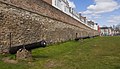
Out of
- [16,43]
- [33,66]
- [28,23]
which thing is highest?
[28,23]

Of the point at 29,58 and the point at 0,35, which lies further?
the point at 0,35

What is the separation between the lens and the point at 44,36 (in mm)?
18062

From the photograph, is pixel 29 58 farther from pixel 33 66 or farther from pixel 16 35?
pixel 16 35

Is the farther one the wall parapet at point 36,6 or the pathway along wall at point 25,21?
the wall parapet at point 36,6

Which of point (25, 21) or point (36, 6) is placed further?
point (36, 6)

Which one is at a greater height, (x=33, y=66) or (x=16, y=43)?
(x=16, y=43)

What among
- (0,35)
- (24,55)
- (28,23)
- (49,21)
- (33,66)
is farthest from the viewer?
(49,21)

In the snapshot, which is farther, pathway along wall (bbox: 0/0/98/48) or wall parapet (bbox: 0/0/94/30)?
wall parapet (bbox: 0/0/94/30)

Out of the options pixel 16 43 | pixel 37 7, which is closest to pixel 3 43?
pixel 16 43

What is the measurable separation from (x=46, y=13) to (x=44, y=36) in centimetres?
231

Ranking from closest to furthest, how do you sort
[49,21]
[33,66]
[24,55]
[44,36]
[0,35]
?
[33,66] < [24,55] < [0,35] < [44,36] < [49,21]

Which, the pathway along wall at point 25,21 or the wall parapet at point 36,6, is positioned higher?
the wall parapet at point 36,6

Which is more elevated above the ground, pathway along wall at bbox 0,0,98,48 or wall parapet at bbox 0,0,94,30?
wall parapet at bbox 0,0,94,30

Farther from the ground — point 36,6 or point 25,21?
point 36,6
